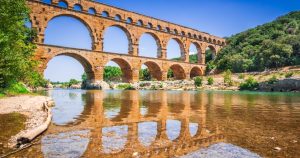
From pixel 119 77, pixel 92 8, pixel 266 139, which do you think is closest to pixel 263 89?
pixel 92 8

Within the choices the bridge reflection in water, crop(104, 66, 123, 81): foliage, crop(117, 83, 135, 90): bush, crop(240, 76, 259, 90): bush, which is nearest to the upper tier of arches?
crop(117, 83, 135, 90): bush

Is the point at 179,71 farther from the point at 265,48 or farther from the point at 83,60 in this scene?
the point at 83,60

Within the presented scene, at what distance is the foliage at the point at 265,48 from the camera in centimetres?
4494

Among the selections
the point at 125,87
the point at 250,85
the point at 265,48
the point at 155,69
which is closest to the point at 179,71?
the point at 155,69

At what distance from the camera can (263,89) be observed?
1272 inches

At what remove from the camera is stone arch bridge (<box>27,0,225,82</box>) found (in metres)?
33.5

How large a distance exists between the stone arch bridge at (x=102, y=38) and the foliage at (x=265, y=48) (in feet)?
26.9

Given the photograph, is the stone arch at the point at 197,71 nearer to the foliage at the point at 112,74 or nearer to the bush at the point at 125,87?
the bush at the point at 125,87

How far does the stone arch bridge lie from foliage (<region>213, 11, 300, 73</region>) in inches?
323

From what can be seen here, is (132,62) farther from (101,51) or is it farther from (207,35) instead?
(207,35)

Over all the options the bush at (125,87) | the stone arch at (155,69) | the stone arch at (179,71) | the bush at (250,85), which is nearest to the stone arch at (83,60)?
the bush at (125,87)

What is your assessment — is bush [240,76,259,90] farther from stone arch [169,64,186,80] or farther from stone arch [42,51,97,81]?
stone arch [42,51,97,81]

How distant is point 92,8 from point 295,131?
38362mm

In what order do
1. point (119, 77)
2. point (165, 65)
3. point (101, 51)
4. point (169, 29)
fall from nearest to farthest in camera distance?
point (101, 51)
point (165, 65)
point (169, 29)
point (119, 77)
